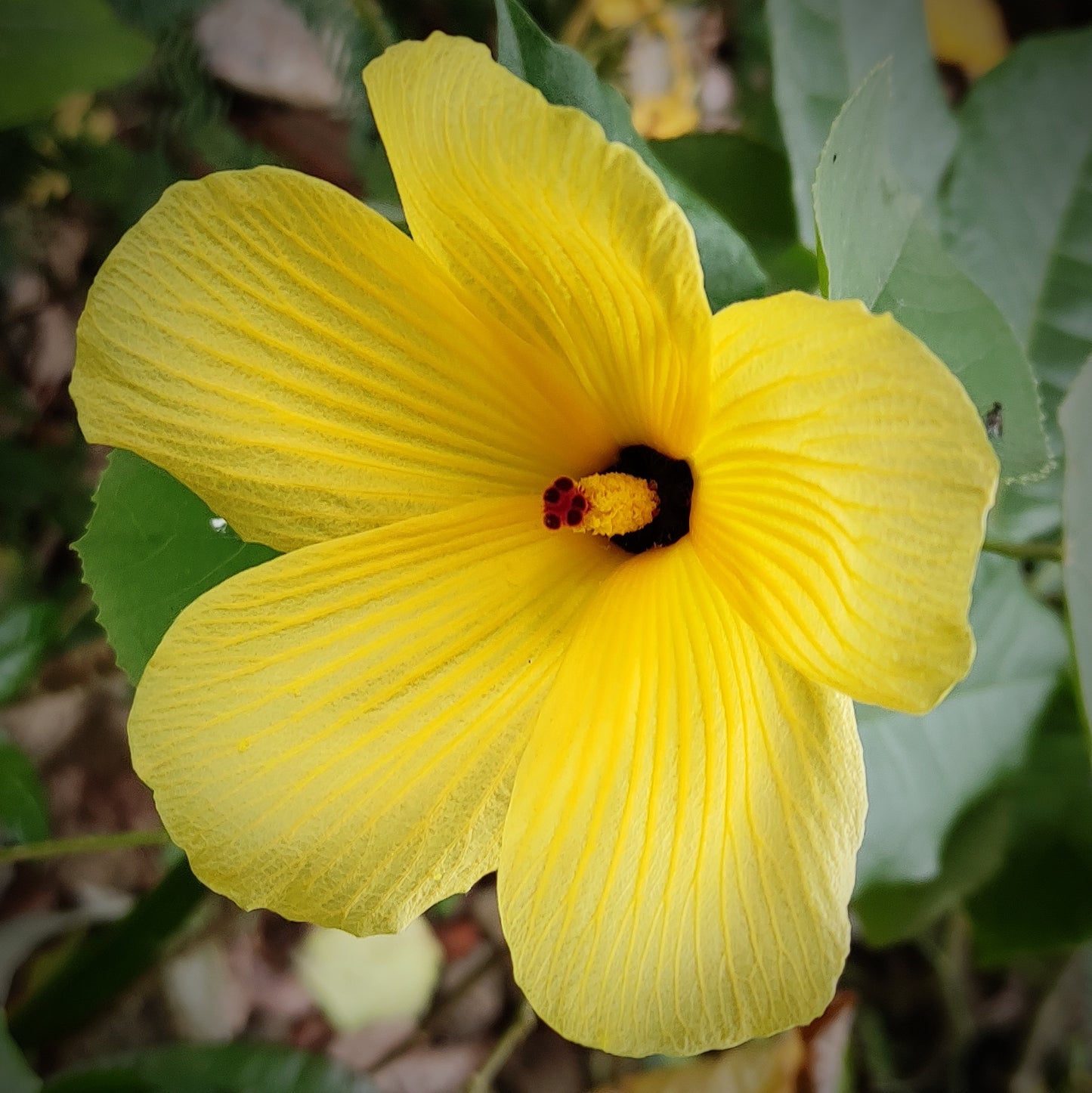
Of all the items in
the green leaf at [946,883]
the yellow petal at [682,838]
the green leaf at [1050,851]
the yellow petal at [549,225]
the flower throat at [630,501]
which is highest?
the yellow petal at [549,225]

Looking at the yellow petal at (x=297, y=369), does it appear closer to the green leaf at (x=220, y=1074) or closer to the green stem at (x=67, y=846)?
the green stem at (x=67, y=846)

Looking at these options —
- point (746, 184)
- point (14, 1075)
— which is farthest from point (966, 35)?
point (14, 1075)

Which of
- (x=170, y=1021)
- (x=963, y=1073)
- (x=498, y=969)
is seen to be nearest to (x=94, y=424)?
(x=170, y=1021)

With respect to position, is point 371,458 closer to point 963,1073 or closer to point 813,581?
point 813,581

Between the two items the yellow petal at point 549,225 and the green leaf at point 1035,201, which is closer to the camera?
the yellow petal at point 549,225

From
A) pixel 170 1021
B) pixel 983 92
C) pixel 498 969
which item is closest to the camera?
pixel 983 92

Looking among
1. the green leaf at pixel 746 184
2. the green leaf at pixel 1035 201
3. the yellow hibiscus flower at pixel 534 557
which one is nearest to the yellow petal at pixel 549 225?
the yellow hibiscus flower at pixel 534 557

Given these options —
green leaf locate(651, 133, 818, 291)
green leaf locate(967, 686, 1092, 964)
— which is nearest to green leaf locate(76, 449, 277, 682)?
green leaf locate(651, 133, 818, 291)

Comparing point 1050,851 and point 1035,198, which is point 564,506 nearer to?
point 1035,198
